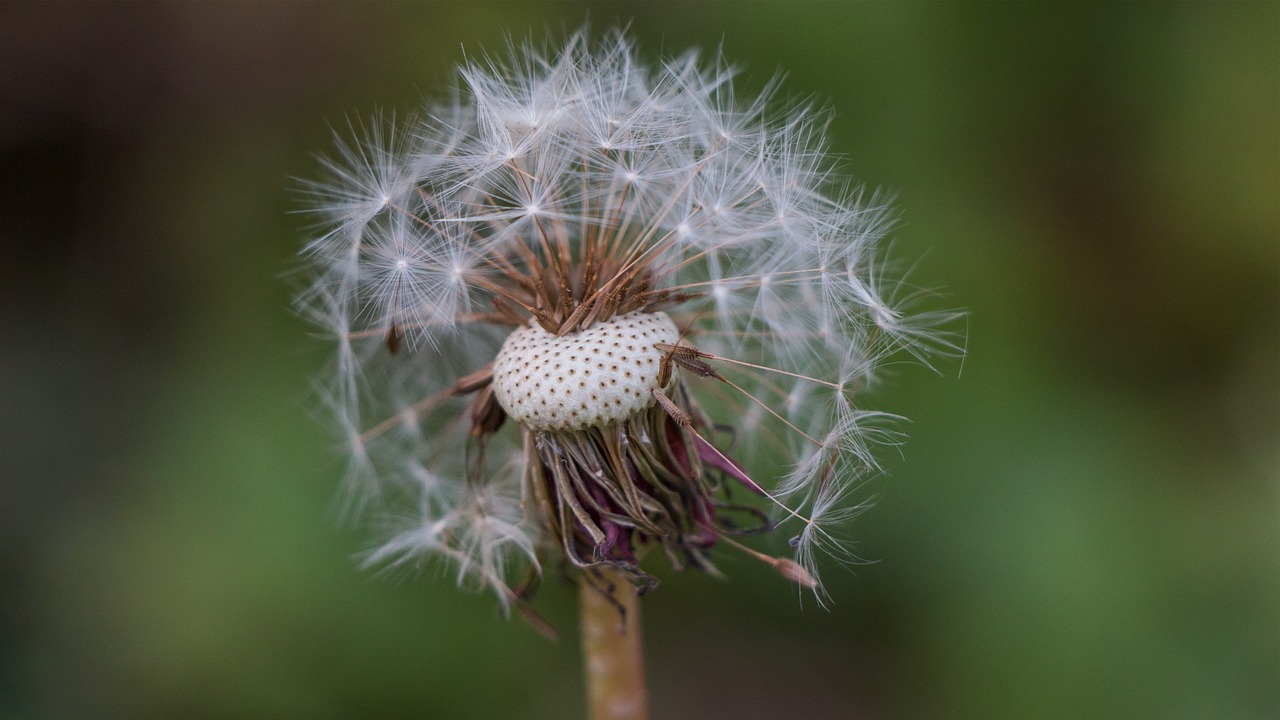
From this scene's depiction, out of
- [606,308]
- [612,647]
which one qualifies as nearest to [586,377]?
[606,308]

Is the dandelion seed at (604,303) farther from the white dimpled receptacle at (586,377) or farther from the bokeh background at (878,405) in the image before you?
the bokeh background at (878,405)

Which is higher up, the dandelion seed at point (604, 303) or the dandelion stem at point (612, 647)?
the dandelion seed at point (604, 303)

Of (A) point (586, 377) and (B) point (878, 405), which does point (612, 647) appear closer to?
(A) point (586, 377)

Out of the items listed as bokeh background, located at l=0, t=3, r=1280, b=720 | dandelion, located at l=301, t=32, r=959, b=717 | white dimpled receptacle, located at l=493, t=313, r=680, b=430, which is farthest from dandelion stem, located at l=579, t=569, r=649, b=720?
bokeh background, located at l=0, t=3, r=1280, b=720

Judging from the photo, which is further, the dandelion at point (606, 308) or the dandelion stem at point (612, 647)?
the dandelion stem at point (612, 647)

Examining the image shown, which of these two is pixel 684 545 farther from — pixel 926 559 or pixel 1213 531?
pixel 1213 531

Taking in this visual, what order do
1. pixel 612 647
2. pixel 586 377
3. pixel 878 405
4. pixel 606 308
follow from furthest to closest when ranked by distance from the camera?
1. pixel 878 405
2. pixel 612 647
3. pixel 606 308
4. pixel 586 377

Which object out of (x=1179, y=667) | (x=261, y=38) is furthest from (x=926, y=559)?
(x=261, y=38)

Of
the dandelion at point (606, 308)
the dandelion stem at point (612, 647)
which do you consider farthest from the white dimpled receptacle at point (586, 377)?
the dandelion stem at point (612, 647)

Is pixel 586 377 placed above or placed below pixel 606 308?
below
